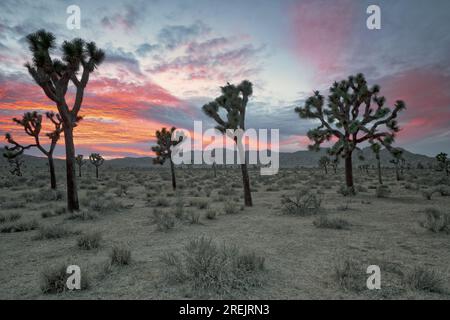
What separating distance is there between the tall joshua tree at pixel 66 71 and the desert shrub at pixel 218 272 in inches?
373

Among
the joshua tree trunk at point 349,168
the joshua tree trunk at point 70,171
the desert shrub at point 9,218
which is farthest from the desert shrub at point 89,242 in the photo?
the joshua tree trunk at point 349,168

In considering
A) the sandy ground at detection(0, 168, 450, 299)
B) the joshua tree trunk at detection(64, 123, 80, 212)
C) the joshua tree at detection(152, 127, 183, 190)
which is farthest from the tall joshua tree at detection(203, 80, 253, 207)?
the joshua tree at detection(152, 127, 183, 190)

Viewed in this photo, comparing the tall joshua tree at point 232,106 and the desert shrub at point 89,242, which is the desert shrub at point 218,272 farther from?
the tall joshua tree at point 232,106

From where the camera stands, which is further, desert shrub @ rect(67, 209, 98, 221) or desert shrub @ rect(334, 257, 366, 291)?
desert shrub @ rect(67, 209, 98, 221)

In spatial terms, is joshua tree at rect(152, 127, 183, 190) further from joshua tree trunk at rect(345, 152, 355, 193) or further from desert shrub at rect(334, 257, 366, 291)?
desert shrub at rect(334, 257, 366, 291)

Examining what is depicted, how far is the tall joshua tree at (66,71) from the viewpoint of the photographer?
35.6 feet

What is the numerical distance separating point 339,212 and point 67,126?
1259 centimetres

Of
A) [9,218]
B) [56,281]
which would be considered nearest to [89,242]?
[56,281]

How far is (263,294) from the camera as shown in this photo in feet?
14.1

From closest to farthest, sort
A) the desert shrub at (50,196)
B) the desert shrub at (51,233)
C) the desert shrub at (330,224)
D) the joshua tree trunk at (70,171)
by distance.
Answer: the desert shrub at (51,233), the desert shrub at (330,224), the joshua tree trunk at (70,171), the desert shrub at (50,196)

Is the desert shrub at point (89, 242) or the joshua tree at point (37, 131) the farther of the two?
the joshua tree at point (37, 131)

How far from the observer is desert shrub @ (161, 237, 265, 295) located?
173 inches

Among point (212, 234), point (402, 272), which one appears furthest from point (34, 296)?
point (402, 272)

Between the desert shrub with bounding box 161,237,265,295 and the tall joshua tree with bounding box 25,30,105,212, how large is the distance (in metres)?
9.48
